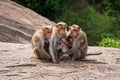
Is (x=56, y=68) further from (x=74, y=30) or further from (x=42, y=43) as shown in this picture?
(x=74, y=30)

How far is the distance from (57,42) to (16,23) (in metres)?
A: 9.36

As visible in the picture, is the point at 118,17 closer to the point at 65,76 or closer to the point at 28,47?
the point at 28,47

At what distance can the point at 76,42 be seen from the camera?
10.1 meters

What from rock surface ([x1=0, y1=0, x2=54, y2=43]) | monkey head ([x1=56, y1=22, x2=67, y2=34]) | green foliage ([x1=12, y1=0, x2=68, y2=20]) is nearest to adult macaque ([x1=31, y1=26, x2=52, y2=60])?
monkey head ([x1=56, y1=22, x2=67, y2=34])

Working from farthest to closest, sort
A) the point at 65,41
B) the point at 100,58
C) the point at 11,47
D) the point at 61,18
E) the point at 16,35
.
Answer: the point at 61,18 → the point at 16,35 → the point at 11,47 → the point at 100,58 → the point at 65,41

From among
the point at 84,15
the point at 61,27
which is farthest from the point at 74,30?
the point at 84,15

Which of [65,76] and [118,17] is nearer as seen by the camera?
[65,76]

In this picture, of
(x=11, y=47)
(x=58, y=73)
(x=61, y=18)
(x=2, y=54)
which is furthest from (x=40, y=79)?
(x=61, y=18)

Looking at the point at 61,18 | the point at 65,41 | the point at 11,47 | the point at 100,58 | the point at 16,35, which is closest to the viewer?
the point at 65,41

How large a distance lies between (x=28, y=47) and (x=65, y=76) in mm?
3255

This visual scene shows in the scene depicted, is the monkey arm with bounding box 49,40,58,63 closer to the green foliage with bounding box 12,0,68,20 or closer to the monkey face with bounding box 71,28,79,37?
the monkey face with bounding box 71,28,79,37

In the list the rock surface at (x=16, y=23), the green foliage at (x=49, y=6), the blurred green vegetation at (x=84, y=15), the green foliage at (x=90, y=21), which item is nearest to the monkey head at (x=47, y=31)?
the rock surface at (x=16, y=23)

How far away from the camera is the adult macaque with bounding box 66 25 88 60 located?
993 centimetres

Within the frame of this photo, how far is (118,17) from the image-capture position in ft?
98.8
